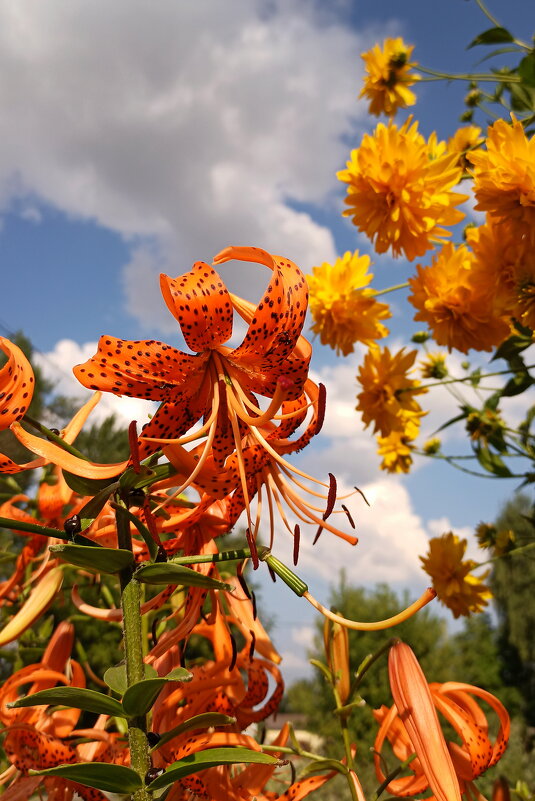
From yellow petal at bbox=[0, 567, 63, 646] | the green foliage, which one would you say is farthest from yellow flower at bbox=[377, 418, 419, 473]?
the green foliage

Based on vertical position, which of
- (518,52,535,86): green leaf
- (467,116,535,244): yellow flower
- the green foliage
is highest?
the green foliage

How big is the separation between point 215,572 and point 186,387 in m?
0.16

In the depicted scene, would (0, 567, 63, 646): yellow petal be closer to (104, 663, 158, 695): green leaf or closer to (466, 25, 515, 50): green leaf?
(104, 663, 158, 695): green leaf

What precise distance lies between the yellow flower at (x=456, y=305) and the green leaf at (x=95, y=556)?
923 mm

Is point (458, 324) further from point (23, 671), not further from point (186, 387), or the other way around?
point (23, 671)

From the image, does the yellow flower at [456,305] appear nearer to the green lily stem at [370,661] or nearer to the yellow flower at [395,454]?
the yellow flower at [395,454]

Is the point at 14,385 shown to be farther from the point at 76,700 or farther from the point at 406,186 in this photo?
the point at 406,186

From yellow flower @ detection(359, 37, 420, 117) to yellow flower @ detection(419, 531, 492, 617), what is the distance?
101cm

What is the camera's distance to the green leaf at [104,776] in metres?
0.41

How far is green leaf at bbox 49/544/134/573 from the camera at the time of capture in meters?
0.43

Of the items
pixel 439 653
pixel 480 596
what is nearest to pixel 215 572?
pixel 480 596

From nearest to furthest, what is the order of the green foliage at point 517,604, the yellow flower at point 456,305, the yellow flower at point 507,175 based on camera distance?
the yellow flower at point 507,175 → the yellow flower at point 456,305 → the green foliage at point 517,604

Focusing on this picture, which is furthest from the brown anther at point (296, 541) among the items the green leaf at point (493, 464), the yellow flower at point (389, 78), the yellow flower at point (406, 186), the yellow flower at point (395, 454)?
the yellow flower at point (389, 78)

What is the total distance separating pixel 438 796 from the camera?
→ 1.58 feet
